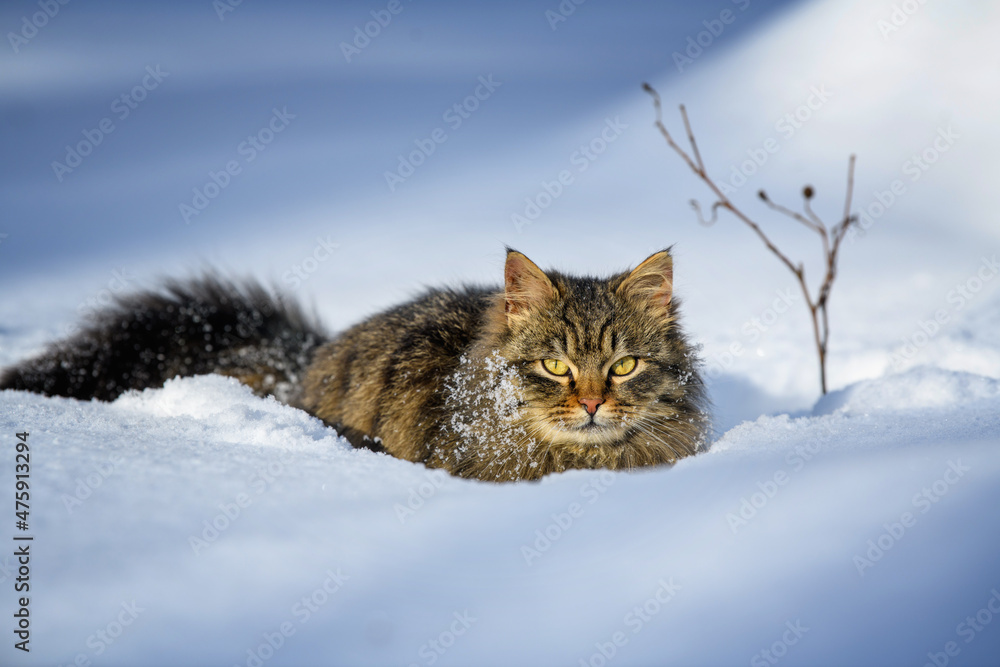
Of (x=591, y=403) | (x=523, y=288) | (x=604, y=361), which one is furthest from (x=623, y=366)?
(x=523, y=288)

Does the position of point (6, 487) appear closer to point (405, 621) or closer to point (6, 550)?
point (6, 550)

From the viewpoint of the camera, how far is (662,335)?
2523mm

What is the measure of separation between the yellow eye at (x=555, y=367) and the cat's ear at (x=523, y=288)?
232 mm

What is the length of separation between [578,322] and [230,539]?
151cm

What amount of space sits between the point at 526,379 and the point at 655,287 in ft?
2.27

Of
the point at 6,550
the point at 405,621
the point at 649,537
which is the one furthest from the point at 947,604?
the point at 6,550

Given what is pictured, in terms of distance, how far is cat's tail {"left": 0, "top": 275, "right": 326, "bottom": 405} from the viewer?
3.45m

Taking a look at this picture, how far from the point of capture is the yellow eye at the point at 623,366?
7.86 feet

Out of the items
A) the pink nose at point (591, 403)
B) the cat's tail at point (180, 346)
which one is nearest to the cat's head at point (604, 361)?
the pink nose at point (591, 403)

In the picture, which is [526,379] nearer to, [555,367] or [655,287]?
[555,367]

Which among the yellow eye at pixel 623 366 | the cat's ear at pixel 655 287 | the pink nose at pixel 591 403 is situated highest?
the cat's ear at pixel 655 287

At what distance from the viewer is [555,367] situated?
7.82 feet

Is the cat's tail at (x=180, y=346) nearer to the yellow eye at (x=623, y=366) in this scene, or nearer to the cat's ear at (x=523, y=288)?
the cat's ear at (x=523, y=288)

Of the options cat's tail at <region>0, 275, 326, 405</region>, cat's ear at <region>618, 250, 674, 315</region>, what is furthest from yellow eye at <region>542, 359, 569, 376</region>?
cat's tail at <region>0, 275, 326, 405</region>
